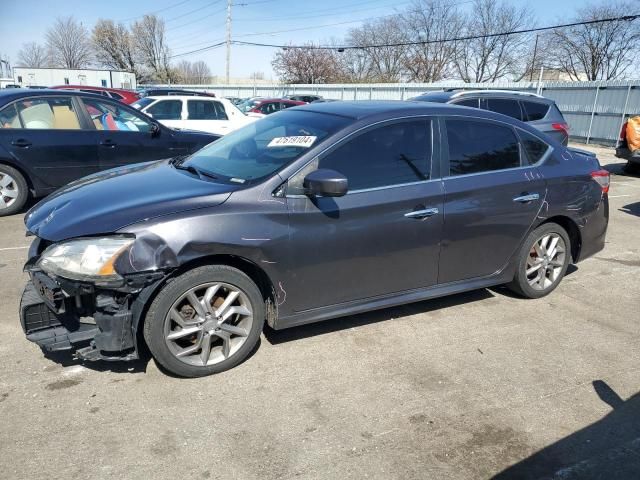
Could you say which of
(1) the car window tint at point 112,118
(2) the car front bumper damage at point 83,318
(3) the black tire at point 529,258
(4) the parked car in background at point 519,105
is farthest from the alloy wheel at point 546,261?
(1) the car window tint at point 112,118

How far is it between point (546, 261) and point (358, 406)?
257 cm

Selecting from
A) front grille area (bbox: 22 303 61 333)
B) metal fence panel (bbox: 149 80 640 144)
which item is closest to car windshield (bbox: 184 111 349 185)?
front grille area (bbox: 22 303 61 333)


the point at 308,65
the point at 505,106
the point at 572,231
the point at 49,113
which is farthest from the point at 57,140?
the point at 308,65

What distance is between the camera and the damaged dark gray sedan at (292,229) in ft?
9.82

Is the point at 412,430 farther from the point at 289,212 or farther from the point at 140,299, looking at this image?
the point at 140,299

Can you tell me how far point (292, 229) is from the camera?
3.33 metres

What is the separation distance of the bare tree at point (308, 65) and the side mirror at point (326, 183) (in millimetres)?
52607

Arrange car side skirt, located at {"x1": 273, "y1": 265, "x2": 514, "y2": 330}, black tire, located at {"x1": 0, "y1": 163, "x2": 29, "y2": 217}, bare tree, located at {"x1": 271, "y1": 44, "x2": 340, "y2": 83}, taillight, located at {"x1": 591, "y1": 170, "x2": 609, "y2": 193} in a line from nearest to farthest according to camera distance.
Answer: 1. car side skirt, located at {"x1": 273, "y1": 265, "x2": 514, "y2": 330}
2. taillight, located at {"x1": 591, "y1": 170, "x2": 609, "y2": 193}
3. black tire, located at {"x1": 0, "y1": 163, "x2": 29, "y2": 217}
4. bare tree, located at {"x1": 271, "y1": 44, "x2": 340, "y2": 83}

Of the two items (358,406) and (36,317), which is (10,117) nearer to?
(36,317)

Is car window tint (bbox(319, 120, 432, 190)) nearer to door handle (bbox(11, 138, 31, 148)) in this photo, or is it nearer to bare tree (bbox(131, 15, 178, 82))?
door handle (bbox(11, 138, 31, 148))

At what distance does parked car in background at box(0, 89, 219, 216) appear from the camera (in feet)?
22.7

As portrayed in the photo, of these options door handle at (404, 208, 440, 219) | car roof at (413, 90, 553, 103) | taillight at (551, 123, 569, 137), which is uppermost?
car roof at (413, 90, 553, 103)

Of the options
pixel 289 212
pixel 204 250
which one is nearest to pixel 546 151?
pixel 289 212

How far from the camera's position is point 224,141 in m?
4.41
